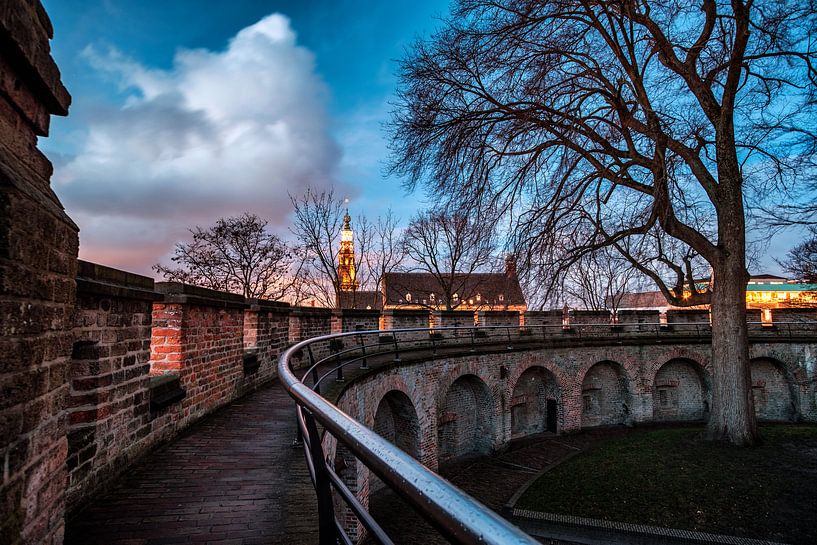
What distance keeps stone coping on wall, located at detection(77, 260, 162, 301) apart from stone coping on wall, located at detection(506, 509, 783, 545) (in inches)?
309

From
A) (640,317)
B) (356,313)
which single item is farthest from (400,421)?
(640,317)

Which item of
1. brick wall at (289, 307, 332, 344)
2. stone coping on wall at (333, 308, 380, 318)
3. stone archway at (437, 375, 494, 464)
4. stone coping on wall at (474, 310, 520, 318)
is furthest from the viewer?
stone coping on wall at (474, 310, 520, 318)

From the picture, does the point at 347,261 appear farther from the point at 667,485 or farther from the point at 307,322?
the point at 667,485

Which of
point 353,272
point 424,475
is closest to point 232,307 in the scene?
point 424,475

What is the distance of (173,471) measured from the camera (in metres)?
3.46

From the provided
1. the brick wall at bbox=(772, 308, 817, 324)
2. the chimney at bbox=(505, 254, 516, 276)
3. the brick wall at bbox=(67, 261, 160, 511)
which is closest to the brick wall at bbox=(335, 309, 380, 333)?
the chimney at bbox=(505, 254, 516, 276)

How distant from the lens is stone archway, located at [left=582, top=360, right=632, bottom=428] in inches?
641

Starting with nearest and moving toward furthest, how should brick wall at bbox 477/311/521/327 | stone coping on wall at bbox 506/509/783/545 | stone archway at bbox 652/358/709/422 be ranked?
stone coping on wall at bbox 506/509/783/545 < brick wall at bbox 477/311/521/327 < stone archway at bbox 652/358/709/422

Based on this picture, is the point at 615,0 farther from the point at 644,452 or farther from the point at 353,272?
the point at 353,272

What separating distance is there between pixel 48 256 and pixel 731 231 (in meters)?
12.2

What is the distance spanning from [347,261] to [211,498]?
2268cm

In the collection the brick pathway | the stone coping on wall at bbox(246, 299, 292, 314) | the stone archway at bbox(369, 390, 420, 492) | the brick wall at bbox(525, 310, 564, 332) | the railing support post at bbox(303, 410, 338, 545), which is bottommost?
the stone archway at bbox(369, 390, 420, 492)

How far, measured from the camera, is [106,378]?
10.7 ft

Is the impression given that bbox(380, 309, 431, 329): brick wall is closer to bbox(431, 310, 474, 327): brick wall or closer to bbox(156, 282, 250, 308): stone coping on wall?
bbox(431, 310, 474, 327): brick wall
